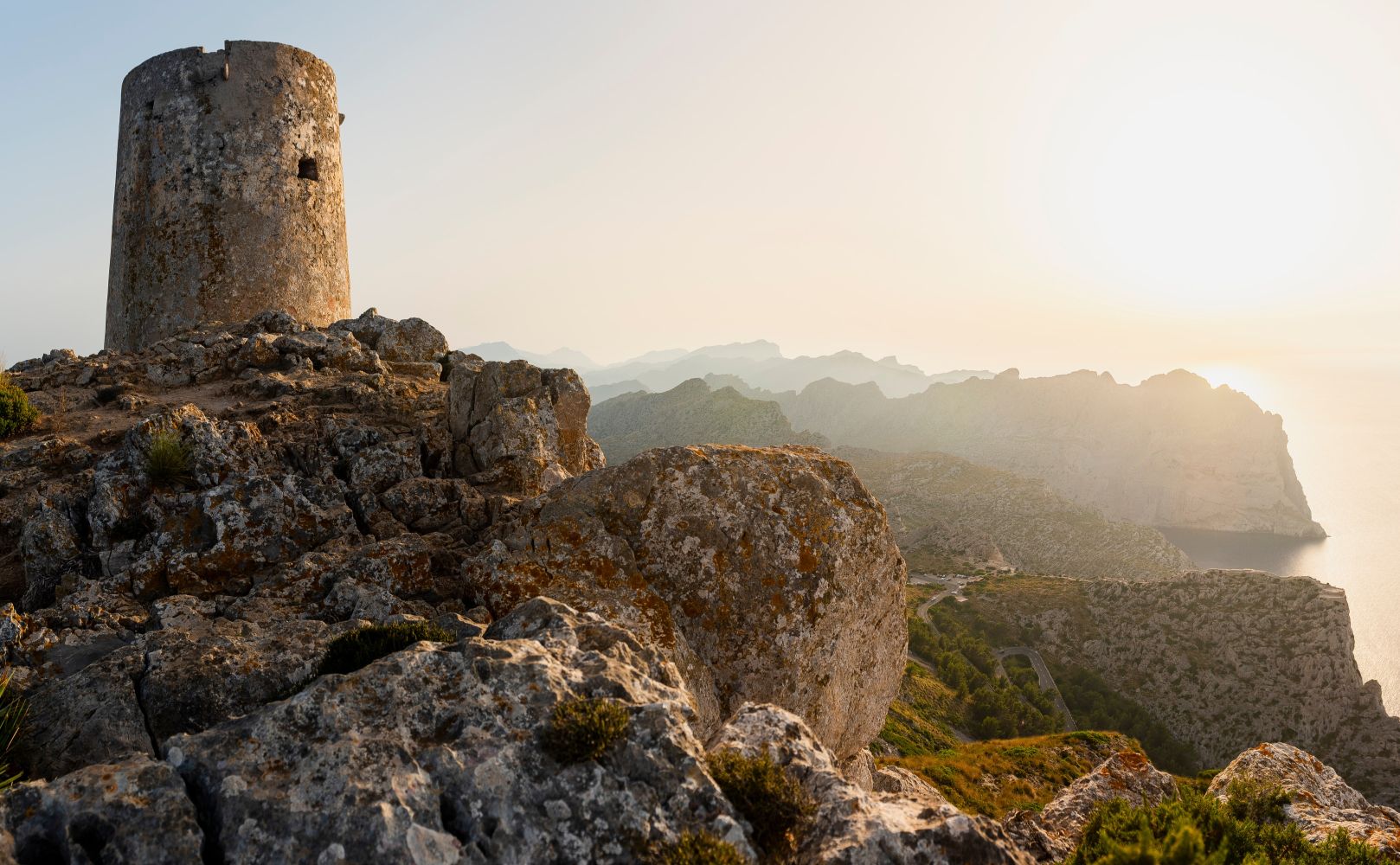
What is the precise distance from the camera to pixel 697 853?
4.33 metres

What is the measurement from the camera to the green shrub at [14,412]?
10328 mm

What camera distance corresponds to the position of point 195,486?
341 inches

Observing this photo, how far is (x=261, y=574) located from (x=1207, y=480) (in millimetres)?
225018

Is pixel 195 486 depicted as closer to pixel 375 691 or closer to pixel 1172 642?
pixel 375 691

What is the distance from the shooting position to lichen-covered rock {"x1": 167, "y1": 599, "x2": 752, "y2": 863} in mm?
4035

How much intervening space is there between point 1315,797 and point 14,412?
2166 centimetres

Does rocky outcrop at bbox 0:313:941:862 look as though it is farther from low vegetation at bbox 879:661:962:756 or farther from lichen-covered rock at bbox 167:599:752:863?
low vegetation at bbox 879:661:962:756

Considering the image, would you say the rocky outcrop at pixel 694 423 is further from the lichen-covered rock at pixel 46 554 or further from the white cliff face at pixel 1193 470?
the lichen-covered rock at pixel 46 554

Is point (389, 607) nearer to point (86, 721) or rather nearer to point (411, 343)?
point (86, 721)

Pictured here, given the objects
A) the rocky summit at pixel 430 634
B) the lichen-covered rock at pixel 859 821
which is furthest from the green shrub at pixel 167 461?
the lichen-covered rock at pixel 859 821

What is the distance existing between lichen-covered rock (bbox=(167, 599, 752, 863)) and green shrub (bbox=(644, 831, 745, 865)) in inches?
4.1

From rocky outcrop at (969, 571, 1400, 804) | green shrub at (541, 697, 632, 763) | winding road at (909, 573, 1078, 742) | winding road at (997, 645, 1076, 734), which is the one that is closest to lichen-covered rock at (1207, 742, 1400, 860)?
green shrub at (541, 697, 632, 763)

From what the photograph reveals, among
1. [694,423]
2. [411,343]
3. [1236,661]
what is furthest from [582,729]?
[694,423]

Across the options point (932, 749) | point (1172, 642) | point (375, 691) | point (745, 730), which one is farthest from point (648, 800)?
point (1172, 642)
